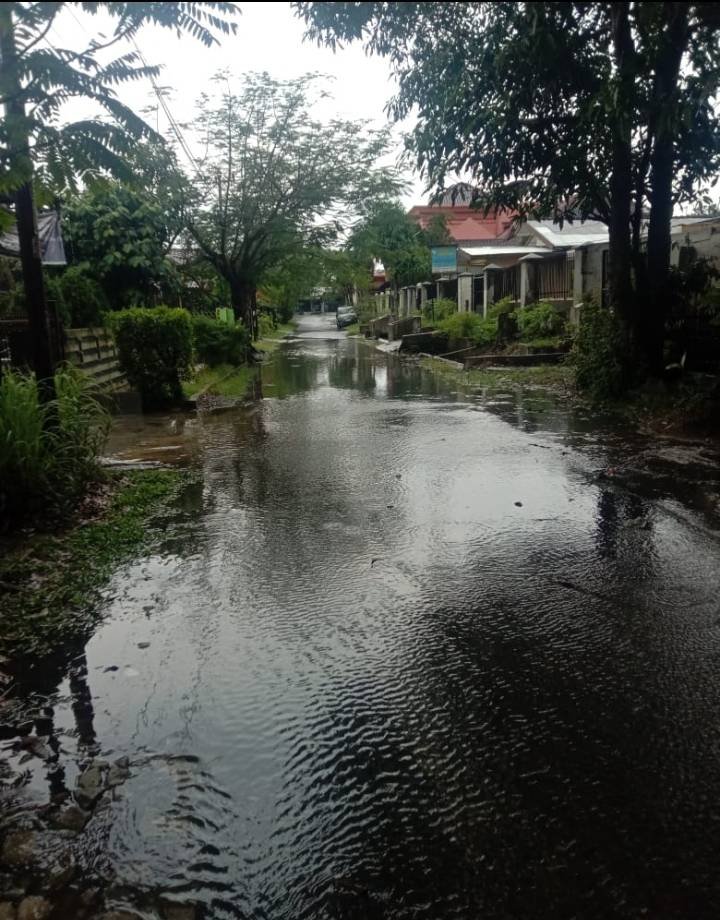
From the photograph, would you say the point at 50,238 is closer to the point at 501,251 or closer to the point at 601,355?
the point at 601,355

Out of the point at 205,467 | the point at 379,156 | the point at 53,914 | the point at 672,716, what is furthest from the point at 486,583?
the point at 379,156

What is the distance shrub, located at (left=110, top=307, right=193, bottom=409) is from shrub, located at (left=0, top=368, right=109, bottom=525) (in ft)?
18.3

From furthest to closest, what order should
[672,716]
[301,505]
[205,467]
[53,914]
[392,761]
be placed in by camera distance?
[205,467] → [301,505] → [672,716] → [392,761] → [53,914]

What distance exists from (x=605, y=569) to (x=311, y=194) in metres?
21.5

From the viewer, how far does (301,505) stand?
263 inches

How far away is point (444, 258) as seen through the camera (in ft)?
90.2

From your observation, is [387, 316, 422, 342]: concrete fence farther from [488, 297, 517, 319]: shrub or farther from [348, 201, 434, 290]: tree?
[488, 297, 517, 319]: shrub

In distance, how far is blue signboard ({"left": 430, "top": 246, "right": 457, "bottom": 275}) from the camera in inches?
1079

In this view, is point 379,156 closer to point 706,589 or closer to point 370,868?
point 706,589

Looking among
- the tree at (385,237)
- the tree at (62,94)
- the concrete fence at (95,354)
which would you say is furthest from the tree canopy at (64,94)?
the tree at (385,237)

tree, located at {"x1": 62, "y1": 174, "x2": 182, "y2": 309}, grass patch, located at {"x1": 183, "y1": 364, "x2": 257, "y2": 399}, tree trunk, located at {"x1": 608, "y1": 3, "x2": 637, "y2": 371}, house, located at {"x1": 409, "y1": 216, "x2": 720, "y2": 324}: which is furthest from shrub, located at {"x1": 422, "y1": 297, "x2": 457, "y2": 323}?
tree trunk, located at {"x1": 608, "y1": 3, "x2": 637, "y2": 371}

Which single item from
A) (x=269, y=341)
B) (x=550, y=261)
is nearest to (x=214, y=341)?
(x=550, y=261)

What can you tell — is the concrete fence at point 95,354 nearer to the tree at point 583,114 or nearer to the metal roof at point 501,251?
the tree at point 583,114

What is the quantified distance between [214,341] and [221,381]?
2424 mm
